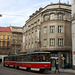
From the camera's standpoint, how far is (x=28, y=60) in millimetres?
24562

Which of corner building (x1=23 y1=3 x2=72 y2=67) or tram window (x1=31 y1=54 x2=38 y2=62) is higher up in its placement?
corner building (x1=23 y1=3 x2=72 y2=67)

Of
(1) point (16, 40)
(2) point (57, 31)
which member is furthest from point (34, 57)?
(1) point (16, 40)

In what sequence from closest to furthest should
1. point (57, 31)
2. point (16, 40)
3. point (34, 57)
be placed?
point (34, 57)
point (57, 31)
point (16, 40)

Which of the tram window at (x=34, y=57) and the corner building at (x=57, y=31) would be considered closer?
the tram window at (x=34, y=57)

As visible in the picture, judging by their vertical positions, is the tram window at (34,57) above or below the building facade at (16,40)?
below

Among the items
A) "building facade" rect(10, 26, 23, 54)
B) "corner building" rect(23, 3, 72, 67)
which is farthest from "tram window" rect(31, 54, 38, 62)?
→ "building facade" rect(10, 26, 23, 54)

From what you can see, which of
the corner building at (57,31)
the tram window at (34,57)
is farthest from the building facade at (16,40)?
the tram window at (34,57)

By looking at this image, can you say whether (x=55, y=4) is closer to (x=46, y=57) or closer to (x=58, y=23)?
(x=58, y=23)

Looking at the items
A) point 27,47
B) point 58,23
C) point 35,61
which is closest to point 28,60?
point 35,61

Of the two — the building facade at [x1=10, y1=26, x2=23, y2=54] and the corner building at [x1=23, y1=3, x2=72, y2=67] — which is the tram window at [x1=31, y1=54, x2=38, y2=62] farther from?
the building facade at [x1=10, y1=26, x2=23, y2=54]

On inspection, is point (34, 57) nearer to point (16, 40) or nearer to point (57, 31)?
point (57, 31)

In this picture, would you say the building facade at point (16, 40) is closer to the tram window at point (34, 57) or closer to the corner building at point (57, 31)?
the corner building at point (57, 31)

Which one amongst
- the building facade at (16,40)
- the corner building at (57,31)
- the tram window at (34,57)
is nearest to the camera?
the tram window at (34,57)

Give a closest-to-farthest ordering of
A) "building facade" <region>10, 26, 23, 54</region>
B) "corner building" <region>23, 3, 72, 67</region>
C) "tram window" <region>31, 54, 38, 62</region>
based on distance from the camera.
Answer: "tram window" <region>31, 54, 38, 62</region>
"corner building" <region>23, 3, 72, 67</region>
"building facade" <region>10, 26, 23, 54</region>
